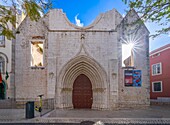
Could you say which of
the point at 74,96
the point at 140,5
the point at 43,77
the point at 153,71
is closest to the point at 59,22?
the point at 43,77

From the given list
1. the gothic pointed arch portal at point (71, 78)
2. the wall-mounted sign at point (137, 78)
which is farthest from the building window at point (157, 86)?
the gothic pointed arch portal at point (71, 78)

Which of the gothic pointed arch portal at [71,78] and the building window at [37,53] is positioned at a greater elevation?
the building window at [37,53]

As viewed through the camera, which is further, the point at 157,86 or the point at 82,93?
the point at 157,86

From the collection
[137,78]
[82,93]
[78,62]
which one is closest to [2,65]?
[78,62]

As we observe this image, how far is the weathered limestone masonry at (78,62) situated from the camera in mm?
12831

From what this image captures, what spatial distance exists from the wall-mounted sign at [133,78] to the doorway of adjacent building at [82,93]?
127 inches

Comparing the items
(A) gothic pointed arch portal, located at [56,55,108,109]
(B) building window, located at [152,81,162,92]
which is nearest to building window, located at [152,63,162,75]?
(B) building window, located at [152,81,162,92]

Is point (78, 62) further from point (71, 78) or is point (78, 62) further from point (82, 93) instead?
point (82, 93)

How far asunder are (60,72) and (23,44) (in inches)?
159

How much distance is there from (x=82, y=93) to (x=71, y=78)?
1.69m

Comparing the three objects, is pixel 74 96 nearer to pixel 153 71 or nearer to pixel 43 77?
pixel 43 77

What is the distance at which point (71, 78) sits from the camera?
43.4 ft

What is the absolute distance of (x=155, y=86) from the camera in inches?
832

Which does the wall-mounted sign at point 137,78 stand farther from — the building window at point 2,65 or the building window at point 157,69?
the building window at point 2,65
